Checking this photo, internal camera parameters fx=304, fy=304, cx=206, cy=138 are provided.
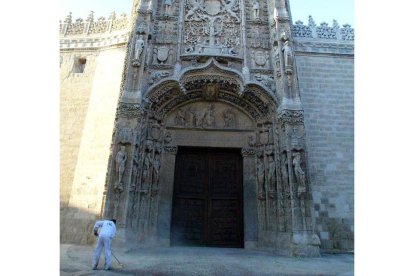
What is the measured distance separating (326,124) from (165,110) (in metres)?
5.64

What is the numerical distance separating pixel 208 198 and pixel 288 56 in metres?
5.20

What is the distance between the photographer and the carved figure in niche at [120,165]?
8.05m

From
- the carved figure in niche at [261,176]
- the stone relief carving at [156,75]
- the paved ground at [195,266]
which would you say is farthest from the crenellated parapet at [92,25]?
the paved ground at [195,266]

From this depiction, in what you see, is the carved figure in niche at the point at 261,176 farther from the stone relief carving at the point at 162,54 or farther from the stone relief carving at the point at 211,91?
the stone relief carving at the point at 162,54

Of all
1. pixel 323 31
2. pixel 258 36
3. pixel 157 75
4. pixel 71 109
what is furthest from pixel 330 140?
pixel 71 109

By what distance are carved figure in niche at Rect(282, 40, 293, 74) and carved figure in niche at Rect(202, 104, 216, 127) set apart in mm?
2837

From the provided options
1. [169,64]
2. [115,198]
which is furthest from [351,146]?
[115,198]

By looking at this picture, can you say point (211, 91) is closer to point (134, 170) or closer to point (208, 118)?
point (208, 118)

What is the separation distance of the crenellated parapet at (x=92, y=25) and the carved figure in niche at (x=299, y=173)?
8.71 meters

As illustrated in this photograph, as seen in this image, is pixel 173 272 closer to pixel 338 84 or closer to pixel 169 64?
pixel 169 64

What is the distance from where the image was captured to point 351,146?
1054cm

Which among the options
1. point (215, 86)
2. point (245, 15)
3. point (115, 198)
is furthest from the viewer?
point (245, 15)

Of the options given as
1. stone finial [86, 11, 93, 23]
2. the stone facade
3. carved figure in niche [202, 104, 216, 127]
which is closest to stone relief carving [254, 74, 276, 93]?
the stone facade
